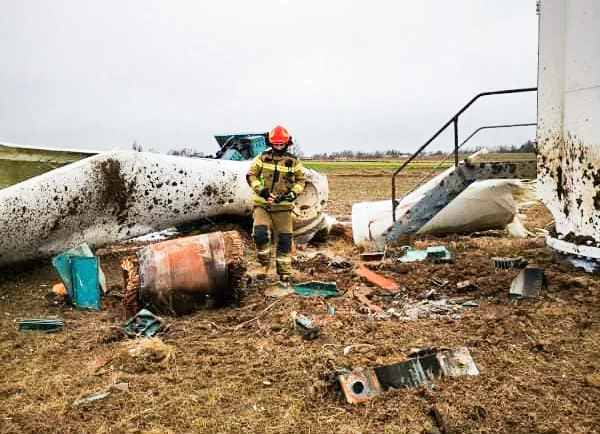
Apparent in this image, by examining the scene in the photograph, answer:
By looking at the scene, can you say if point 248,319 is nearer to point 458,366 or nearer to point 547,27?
point 458,366

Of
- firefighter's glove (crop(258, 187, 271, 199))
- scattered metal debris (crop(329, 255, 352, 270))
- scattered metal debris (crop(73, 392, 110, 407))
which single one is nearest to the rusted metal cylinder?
firefighter's glove (crop(258, 187, 271, 199))

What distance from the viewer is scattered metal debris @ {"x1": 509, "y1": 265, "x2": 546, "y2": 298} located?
5547 millimetres

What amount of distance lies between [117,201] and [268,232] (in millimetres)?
2214

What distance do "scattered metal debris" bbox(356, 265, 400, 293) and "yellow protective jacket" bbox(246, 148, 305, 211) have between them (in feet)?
3.93

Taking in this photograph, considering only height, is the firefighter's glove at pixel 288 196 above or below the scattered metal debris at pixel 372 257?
above

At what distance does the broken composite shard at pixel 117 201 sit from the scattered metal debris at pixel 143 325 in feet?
8.13

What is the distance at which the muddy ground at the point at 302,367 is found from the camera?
10.9 ft

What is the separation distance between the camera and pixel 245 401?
3.60 meters

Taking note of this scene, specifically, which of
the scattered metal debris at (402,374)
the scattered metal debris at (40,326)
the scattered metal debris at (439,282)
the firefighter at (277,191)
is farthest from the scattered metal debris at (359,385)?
the firefighter at (277,191)

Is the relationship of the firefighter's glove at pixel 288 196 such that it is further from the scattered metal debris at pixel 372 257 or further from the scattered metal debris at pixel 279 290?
the scattered metal debris at pixel 372 257

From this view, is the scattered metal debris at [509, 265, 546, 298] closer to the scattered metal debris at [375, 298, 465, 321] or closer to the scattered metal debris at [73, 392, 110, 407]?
the scattered metal debris at [375, 298, 465, 321]

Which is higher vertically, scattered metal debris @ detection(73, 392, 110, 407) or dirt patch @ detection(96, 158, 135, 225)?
dirt patch @ detection(96, 158, 135, 225)

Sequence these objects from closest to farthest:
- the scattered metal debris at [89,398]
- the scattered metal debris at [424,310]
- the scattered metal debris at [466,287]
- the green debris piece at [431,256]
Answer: the scattered metal debris at [89,398]
the scattered metal debris at [424,310]
the scattered metal debris at [466,287]
the green debris piece at [431,256]

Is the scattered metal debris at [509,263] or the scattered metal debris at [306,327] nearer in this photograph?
the scattered metal debris at [306,327]
